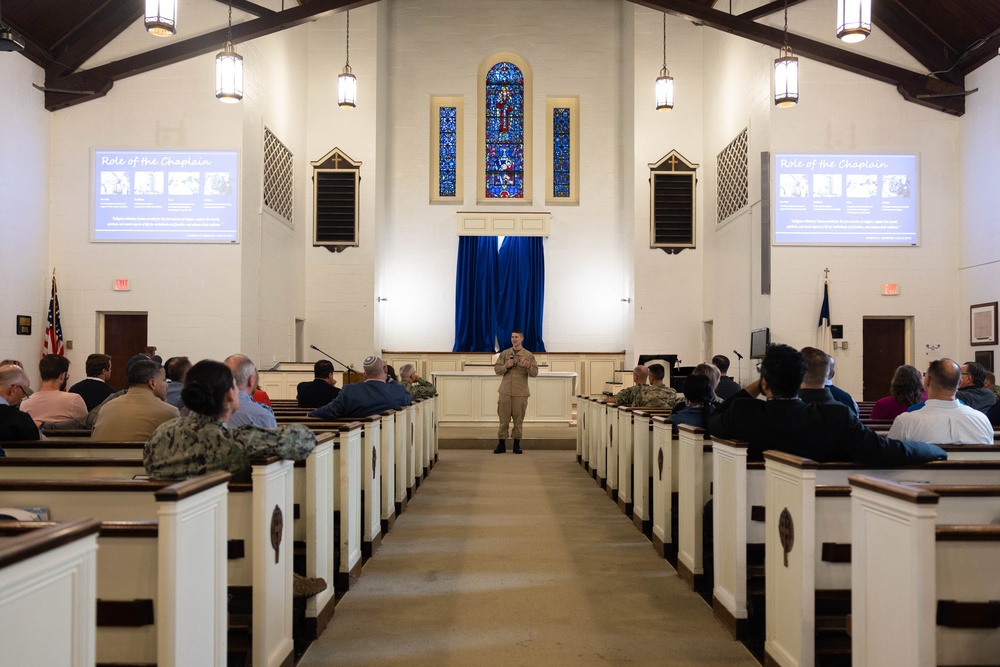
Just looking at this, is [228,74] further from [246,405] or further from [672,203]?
[672,203]

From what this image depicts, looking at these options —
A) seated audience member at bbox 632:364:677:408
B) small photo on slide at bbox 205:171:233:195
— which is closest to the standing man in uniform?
seated audience member at bbox 632:364:677:408

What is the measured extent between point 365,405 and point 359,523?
1175 mm

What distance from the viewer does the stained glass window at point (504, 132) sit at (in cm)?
1404

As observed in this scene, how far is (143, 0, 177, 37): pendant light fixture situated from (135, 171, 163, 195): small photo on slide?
3590 millimetres

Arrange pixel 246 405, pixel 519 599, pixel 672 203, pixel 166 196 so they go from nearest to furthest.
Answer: pixel 519 599 < pixel 246 405 < pixel 166 196 < pixel 672 203

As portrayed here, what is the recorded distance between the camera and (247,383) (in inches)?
149

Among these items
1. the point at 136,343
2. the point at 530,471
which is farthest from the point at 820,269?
the point at 136,343

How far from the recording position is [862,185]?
376 inches

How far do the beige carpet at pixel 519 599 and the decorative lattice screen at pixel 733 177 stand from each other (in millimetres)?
6511

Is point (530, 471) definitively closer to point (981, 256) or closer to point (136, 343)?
point (136, 343)

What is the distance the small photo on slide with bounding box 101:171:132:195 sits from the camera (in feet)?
30.3

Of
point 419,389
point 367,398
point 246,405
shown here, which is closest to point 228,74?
point 419,389

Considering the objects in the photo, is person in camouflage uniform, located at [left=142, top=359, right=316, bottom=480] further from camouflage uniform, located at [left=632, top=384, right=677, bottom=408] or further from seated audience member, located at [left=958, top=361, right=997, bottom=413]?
seated audience member, located at [left=958, top=361, right=997, bottom=413]

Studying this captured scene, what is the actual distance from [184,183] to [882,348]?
8353mm
